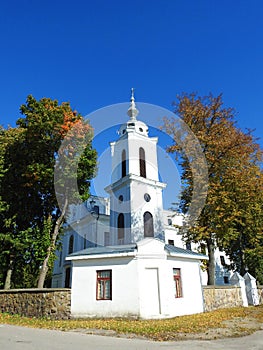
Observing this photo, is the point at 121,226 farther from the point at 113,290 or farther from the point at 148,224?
the point at 113,290

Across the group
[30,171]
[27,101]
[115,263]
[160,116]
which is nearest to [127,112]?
[160,116]

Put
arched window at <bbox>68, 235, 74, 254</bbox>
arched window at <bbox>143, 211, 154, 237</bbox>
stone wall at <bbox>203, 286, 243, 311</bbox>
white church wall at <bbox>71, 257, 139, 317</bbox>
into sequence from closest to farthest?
white church wall at <bbox>71, 257, 139, 317</bbox> < stone wall at <bbox>203, 286, 243, 311</bbox> < arched window at <bbox>143, 211, 154, 237</bbox> < arched window at <bbox>68, 235, 74, 254</bbox>

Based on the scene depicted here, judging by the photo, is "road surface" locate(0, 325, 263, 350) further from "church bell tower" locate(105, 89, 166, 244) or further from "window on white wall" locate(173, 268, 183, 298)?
"church bell tower" locate(105, 89, 166, 244)

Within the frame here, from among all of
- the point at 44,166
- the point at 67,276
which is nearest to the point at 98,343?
the point at 44,166

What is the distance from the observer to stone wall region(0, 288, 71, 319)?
13734mm

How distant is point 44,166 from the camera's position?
749 inches

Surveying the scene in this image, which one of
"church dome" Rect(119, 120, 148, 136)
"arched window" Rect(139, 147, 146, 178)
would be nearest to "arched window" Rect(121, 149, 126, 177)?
"arched window" Rect(139, 147, 146, 178)

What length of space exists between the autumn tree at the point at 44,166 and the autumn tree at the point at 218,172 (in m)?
6.54

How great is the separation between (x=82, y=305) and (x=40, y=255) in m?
6.42

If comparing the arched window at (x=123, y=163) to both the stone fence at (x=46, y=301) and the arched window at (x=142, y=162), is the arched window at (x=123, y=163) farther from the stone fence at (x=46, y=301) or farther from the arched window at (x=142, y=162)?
the stone fence at (x=46, y=301)

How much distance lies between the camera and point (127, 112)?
3175cm

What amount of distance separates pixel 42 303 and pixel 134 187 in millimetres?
13494

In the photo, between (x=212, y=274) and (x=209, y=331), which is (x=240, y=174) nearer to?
(x=212, y=274)

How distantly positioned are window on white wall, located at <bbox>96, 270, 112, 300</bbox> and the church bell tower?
9014mm
